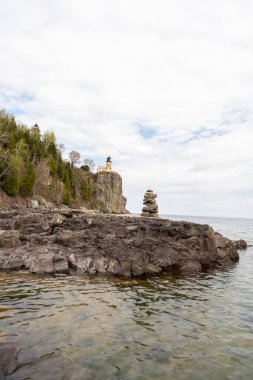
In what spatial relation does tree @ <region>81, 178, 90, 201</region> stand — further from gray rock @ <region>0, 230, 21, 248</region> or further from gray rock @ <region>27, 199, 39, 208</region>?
gray rock @ <region>0, 230, 21, 248</region>

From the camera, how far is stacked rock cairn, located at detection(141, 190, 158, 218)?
51.6m

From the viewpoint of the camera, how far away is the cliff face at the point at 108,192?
140750 mm

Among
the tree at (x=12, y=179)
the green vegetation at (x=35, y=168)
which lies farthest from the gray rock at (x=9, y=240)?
the tree at (x=12, y=179)

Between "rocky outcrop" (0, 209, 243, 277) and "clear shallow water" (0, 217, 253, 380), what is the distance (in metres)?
1.91

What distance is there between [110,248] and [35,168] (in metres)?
77.5

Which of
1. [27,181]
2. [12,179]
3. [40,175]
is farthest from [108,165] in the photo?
[12,179]

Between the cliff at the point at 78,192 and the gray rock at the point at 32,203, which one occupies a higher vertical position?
the cliff at the point at 78,192

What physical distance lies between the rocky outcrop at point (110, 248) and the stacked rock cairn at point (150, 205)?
22.2 m

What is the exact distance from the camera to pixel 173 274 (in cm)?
2067

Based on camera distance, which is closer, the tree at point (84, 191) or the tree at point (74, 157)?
the tree at point (84, 191)

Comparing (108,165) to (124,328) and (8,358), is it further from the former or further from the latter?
(8,358)

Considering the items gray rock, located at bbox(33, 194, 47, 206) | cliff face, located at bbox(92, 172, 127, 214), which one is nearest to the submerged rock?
gray rock, located at bbox(33, 194, 47, 206)

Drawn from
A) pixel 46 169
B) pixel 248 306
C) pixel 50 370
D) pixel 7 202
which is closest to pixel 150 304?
pixel 248 306

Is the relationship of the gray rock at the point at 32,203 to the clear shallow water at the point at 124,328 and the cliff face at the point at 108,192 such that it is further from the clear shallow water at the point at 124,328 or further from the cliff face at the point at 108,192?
the clear shallow water at the point at 124,328
